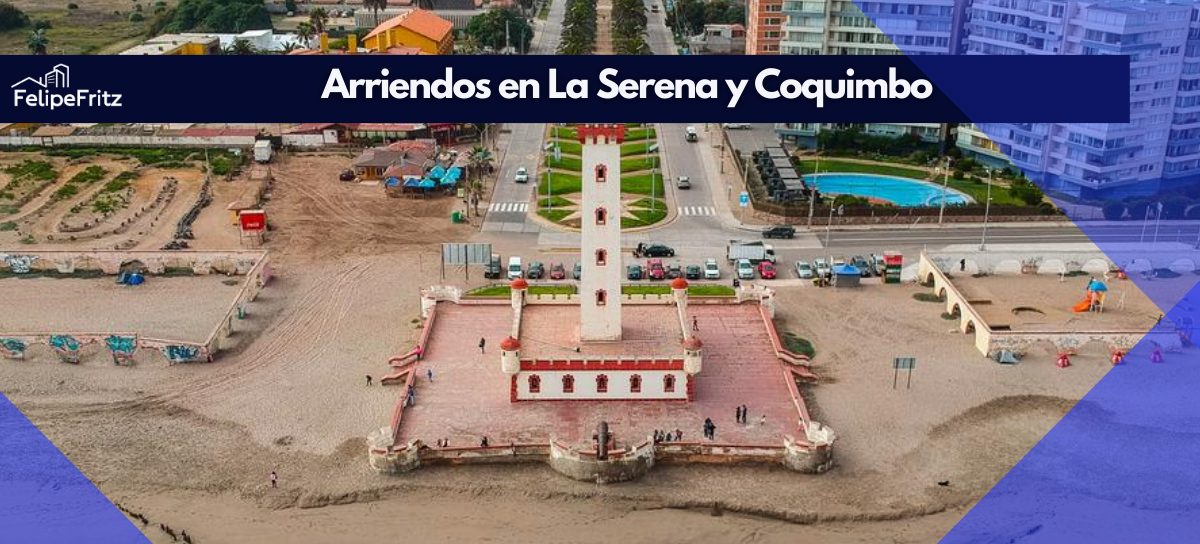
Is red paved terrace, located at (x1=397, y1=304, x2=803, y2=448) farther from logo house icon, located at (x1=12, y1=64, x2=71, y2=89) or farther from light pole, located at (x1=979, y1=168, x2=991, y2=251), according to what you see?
logo house icon, located at (x1=12, y1=64, x2=71, y2=89)

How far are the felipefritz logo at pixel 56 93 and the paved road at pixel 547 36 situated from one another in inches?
3662

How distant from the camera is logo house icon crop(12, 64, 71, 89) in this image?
69500 mm

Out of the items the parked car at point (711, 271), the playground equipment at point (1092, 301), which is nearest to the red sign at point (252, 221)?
the parked car at point (711, 271)

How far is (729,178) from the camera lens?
10338 cm

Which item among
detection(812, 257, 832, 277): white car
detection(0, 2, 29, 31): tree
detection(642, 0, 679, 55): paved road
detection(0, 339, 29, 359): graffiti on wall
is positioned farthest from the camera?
detection(0, 2, 29, 31): tree

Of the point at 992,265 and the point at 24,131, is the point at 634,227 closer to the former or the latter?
the point at 992,265

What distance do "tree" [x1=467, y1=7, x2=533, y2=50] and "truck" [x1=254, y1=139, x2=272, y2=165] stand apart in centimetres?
5100

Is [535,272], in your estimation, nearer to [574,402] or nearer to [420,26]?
[574,402]

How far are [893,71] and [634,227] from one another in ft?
126

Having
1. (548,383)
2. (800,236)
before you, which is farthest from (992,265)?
(548,383)

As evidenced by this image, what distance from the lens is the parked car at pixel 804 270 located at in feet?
254
